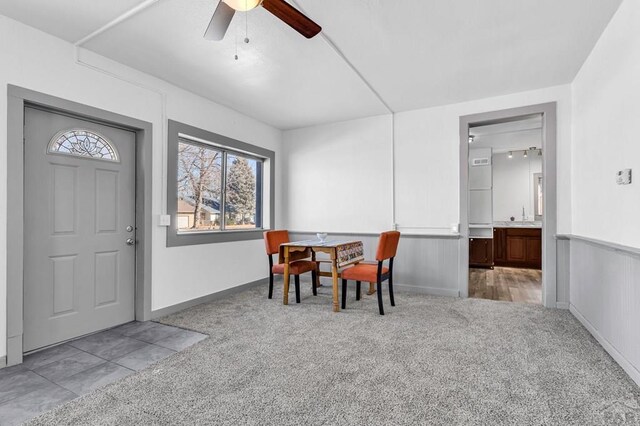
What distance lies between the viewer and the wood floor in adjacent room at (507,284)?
4.33m

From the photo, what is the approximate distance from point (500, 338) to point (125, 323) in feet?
11.9

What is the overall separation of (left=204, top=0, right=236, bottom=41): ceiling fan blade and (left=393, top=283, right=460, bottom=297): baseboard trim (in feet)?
12.6

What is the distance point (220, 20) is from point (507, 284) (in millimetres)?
5329

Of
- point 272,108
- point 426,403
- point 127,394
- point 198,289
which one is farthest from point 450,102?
point 127,394

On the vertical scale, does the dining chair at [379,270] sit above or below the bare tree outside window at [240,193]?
below

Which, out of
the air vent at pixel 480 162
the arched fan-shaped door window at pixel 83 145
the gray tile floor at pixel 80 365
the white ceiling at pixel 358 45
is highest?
the white ceiling at pixel 358 45

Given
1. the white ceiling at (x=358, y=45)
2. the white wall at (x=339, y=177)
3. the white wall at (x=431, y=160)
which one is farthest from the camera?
the white wall at (x=339, y=177)

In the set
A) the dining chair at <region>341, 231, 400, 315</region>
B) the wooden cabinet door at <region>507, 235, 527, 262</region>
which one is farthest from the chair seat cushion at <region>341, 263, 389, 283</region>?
the wooden cabinet door at <region>507, 235, 527, 262</region>

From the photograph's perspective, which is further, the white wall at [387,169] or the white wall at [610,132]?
the white wall at [387,169]

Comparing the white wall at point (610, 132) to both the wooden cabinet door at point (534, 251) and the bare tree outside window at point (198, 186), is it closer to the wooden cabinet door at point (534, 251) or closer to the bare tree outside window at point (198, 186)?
the wooden cabinet door at point (534, 251)

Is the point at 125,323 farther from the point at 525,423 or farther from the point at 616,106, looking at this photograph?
the point at 616,106

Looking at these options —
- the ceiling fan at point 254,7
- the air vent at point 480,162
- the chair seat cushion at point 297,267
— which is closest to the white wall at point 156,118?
the chair seat cushion at point 297,267

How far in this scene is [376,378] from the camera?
Answer: 84.7 inches

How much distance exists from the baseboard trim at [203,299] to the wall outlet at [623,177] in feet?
13.7
